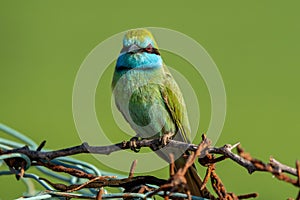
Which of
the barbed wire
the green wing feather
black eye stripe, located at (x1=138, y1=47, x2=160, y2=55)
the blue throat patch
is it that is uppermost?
black eye stripe, located at (x1=138, y1=47, x2=160, y2=55)

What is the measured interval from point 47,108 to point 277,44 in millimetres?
2381

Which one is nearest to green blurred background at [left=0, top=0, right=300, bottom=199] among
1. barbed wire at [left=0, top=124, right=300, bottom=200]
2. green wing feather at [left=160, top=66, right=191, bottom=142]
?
green wing feather at [left=160, top=66, right=191, bottom=142]

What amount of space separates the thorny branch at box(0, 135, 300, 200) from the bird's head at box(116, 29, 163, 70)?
821 millimetres

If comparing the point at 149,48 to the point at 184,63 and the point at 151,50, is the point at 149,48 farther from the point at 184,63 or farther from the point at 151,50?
the point at 184,63

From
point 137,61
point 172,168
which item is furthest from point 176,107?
point 172,168

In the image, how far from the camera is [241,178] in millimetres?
4645

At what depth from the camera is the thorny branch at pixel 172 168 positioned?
5.76ft

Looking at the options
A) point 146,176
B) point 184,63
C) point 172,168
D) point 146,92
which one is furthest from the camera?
point 184,63

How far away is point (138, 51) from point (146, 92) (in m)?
0.19

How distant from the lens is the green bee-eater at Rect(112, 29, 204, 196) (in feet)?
10.8

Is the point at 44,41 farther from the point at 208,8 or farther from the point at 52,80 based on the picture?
the point at 208,8

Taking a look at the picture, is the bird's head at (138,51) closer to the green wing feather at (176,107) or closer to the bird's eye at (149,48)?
the bird's eye at (149,48)

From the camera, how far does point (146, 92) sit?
10.9ft

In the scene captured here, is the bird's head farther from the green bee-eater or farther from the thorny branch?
the thorny branch
